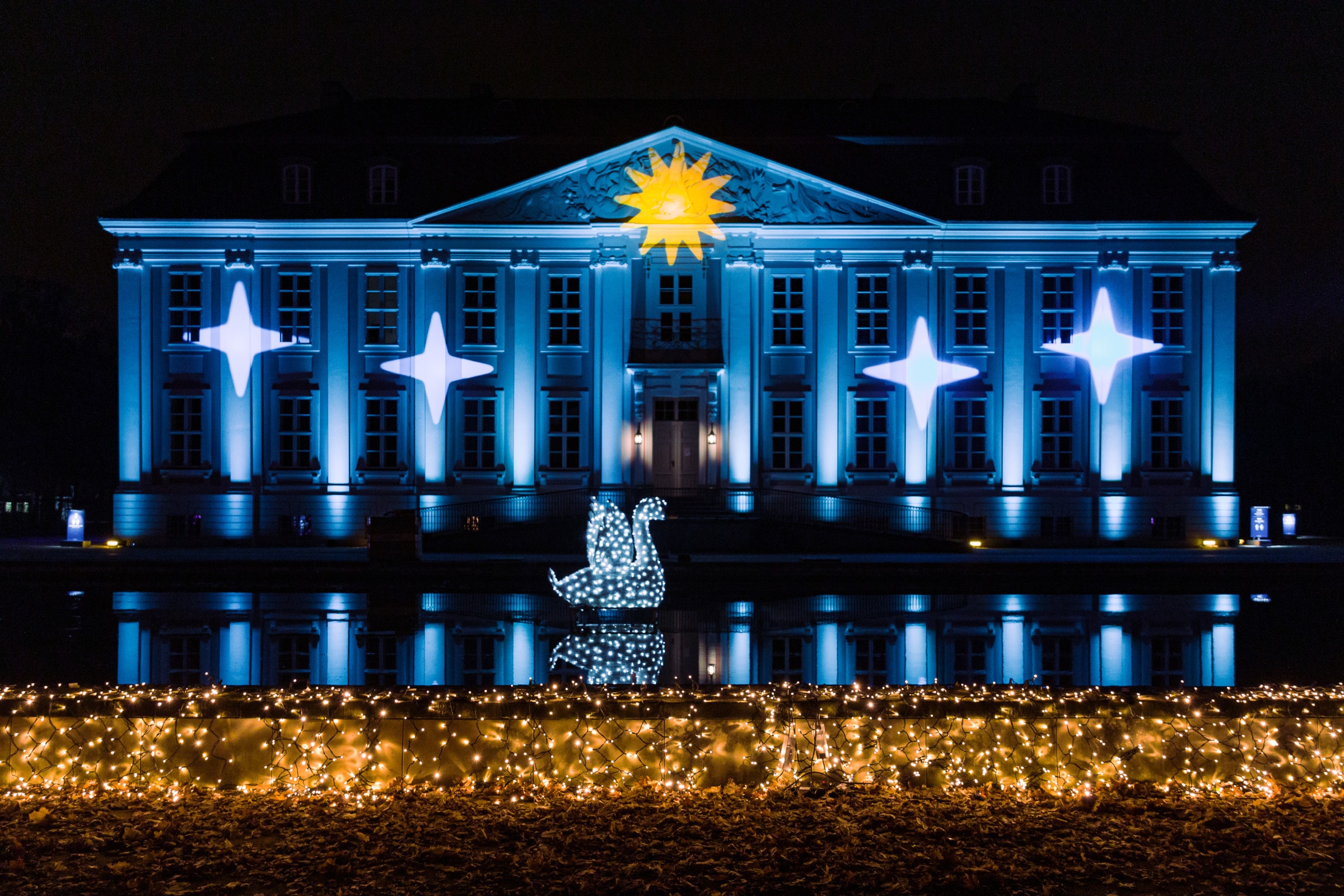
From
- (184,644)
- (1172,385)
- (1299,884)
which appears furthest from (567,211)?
(1299,884)

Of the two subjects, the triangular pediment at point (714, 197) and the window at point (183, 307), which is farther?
the window at point (183, 307)

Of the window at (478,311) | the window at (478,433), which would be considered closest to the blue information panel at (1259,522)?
the window at (478,433)

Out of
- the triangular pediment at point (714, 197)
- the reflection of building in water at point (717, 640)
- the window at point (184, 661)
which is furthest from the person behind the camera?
the triangular pediment at point (714, 197)

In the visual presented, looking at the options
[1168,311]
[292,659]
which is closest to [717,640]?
[292,659]

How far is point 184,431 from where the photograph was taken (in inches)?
1329

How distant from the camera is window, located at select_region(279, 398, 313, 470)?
33.8 m

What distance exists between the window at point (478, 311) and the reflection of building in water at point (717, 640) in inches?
636

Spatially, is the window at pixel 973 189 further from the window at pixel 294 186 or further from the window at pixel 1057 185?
the window at pixel 294 186

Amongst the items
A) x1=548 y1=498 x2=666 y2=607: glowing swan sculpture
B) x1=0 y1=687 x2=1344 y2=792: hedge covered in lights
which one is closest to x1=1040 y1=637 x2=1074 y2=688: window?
x1=0 y1=687 x2=1344 y2=792: hedge covered in lights

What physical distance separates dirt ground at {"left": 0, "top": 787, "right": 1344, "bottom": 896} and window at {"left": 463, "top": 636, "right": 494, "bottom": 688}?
346 centimetres

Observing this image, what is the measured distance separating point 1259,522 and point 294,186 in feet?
103

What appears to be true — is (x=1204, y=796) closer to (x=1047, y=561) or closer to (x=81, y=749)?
(x=81, y=749)

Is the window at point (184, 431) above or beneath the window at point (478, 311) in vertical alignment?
beneath

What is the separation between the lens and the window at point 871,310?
33.9 m
